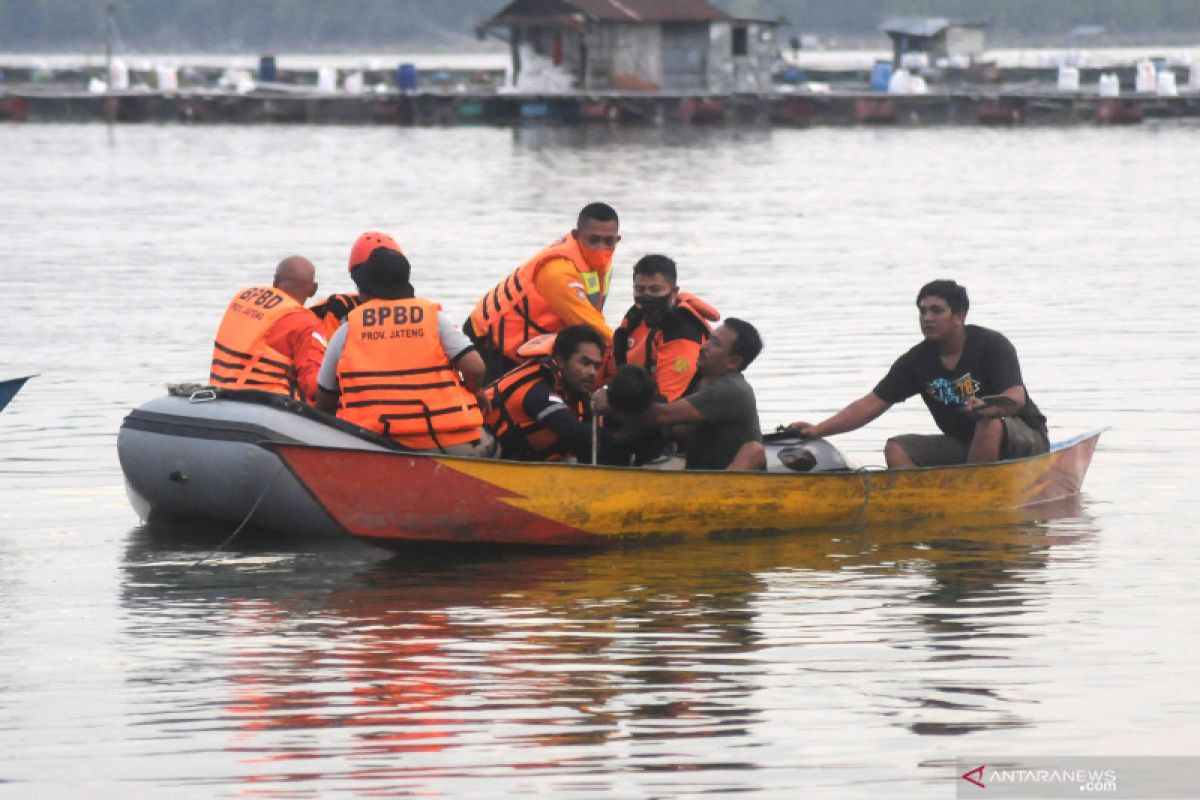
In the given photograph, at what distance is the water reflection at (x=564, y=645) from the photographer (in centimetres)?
773

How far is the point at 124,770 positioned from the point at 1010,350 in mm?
6050

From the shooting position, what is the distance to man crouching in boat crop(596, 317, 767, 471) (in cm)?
1129

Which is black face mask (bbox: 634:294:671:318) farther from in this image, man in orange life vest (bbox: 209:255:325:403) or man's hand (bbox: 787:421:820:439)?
man in orange life vest (bbox: 209:255:325:403)

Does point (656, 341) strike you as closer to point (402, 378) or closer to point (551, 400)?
point (551, 400)

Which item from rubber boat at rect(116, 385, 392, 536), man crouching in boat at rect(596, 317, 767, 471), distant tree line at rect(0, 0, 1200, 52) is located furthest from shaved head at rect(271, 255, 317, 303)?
distant tree line at rect(0, 0, 1200, 52)

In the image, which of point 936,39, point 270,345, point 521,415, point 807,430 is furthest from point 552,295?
point 936,39

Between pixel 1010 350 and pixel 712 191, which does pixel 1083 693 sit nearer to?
pixel 1010 350

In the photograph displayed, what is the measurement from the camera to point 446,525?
10.9 m

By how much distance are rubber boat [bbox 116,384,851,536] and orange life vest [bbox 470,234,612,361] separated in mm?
989

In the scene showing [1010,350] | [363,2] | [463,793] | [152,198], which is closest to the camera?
[463,793]

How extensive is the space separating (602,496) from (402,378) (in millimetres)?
1203

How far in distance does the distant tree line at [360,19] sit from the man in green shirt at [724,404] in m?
155

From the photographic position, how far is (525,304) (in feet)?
38.0

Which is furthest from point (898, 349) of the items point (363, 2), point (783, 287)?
point (363, 2)
